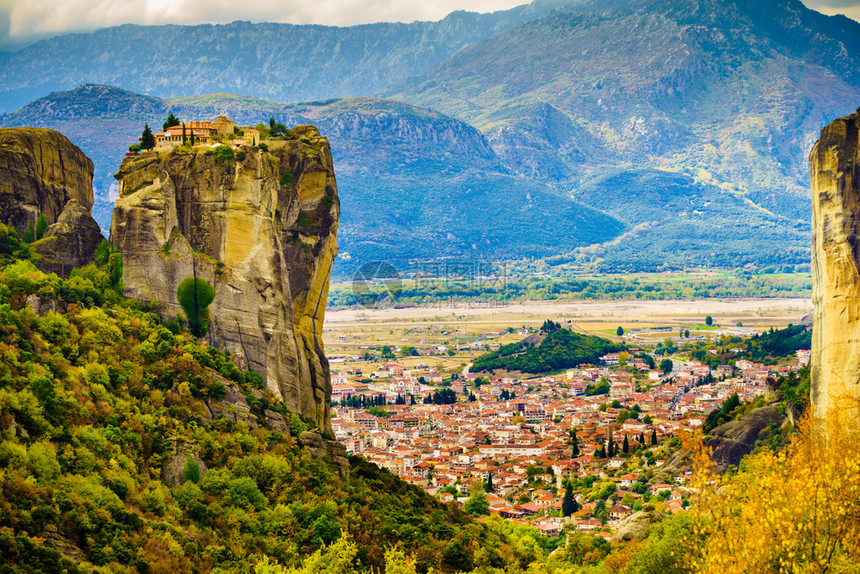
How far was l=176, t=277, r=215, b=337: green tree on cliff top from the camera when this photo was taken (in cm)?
3250

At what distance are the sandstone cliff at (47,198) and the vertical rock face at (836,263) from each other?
23975mm

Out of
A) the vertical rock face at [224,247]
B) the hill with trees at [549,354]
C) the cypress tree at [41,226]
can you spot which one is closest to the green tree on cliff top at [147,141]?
the vertical rock face at [224,247]

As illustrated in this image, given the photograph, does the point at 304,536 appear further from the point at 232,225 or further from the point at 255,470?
the point at 232,225

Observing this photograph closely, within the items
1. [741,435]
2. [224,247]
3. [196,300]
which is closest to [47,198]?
[224,247]

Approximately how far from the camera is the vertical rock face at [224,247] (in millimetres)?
32594

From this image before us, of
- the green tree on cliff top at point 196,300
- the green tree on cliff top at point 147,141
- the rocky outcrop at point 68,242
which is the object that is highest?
the green tree on cliff top at point 147,141

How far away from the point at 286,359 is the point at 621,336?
367 ft

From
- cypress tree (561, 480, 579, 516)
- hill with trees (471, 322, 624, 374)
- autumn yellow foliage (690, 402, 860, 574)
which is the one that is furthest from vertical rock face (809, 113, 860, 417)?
hill with trees (471, 322, 624, 374)

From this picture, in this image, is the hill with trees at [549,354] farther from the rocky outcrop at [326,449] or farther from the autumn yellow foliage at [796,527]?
the autumn yellow foliage at [796,527]

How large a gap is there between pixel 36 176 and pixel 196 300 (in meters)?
7.36

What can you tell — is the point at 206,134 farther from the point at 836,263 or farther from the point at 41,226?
the point at 836,263

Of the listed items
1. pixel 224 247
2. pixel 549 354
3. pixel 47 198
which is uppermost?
pixel 47 198

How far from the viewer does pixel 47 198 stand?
114 ft

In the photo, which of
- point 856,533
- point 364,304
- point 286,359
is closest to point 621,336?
point 364,304
